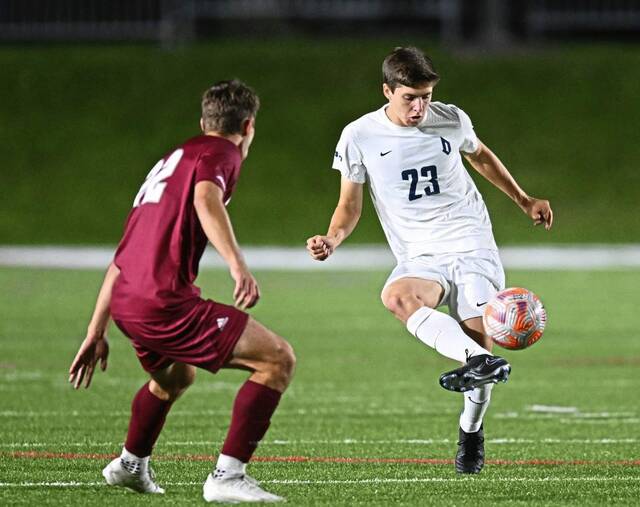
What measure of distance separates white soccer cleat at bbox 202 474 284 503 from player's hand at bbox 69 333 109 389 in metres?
0.74

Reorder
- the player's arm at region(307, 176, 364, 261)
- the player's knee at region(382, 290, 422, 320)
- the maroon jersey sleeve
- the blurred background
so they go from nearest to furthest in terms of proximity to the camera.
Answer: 1. the maroon jersey sleeve
2. the player's knee at region(382, 290, 422, 320)
3. the player's arm at region(307, 176, 364, 261)
4. the blurred background

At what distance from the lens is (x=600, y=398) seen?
10.8 metres

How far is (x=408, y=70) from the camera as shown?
23.9 ft

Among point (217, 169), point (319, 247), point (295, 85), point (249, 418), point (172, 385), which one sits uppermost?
point (217, 169)

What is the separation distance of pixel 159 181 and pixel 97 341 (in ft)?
2.60

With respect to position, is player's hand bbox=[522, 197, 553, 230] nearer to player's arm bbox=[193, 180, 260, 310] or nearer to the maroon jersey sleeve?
the maroon jersey sleeve

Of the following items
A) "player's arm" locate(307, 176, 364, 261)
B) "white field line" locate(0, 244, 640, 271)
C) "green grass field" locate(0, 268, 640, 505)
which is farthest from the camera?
"white field line" locate(0, 244, 640, 271)

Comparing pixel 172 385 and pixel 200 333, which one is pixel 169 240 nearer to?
pixel 200 333

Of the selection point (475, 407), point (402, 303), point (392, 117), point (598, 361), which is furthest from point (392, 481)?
point (598, 361)

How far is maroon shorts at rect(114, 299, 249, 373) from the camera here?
6129 mm

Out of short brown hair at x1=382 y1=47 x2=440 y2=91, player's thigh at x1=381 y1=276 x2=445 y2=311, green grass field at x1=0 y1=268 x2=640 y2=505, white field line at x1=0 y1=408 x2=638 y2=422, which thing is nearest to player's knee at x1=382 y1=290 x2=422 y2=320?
player's thigh at x1=381 y1=276 x2=445 y2=311

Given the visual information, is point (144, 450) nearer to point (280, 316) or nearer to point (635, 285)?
point (280, 316)

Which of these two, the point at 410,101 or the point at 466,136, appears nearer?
the point at 410,101

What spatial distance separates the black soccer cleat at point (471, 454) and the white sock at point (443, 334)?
1.72 feet
